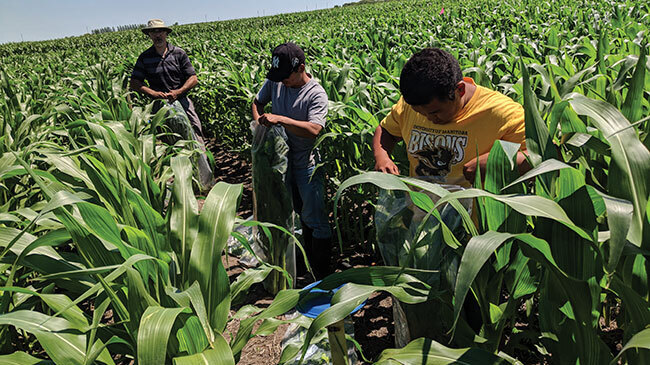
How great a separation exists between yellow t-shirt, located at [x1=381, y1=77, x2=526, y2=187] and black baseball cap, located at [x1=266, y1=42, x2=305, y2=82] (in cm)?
93

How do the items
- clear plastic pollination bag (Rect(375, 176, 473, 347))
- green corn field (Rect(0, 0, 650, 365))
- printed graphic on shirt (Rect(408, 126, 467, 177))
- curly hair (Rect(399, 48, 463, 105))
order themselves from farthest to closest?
printed graphic on shirt (Rect(408, 126, 467, 177)), curly hair (Rect(399, 48, 463, 105)), clear plastic pollination bag (Rect(375, 176, 473, 347)), green corn field (Rect(0, 0, 650, 365))

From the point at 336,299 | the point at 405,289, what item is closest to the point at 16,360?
the point at 336,299

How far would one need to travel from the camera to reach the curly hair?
65.7 inches

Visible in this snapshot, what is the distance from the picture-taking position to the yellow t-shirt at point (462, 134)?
1.75m

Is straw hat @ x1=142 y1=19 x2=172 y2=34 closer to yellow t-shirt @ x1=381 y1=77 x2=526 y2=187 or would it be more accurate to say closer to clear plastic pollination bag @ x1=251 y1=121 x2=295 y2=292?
clear plastic pollination bag @ x1=251 y1=121 x2=295 y2=292

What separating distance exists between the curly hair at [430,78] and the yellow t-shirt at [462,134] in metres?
0.15

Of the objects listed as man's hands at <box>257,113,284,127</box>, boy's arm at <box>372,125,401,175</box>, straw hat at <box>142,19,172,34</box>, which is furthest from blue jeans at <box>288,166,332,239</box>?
straw hat at <box>142,19,172,34</box>

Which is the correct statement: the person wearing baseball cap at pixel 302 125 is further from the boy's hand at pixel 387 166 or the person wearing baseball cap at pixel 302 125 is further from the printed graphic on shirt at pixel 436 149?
the printed graphic on shirt at pixel 436 149

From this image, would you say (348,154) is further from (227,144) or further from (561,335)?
(227,144)

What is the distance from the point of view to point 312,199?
304 cm

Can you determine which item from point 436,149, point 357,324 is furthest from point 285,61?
point 357,324

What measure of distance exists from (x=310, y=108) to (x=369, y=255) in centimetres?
128

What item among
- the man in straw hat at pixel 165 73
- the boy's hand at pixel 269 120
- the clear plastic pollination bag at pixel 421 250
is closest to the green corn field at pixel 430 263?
the clear plastic pollination bag at pixel 421 250

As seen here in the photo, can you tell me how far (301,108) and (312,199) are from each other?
0.61 meters
